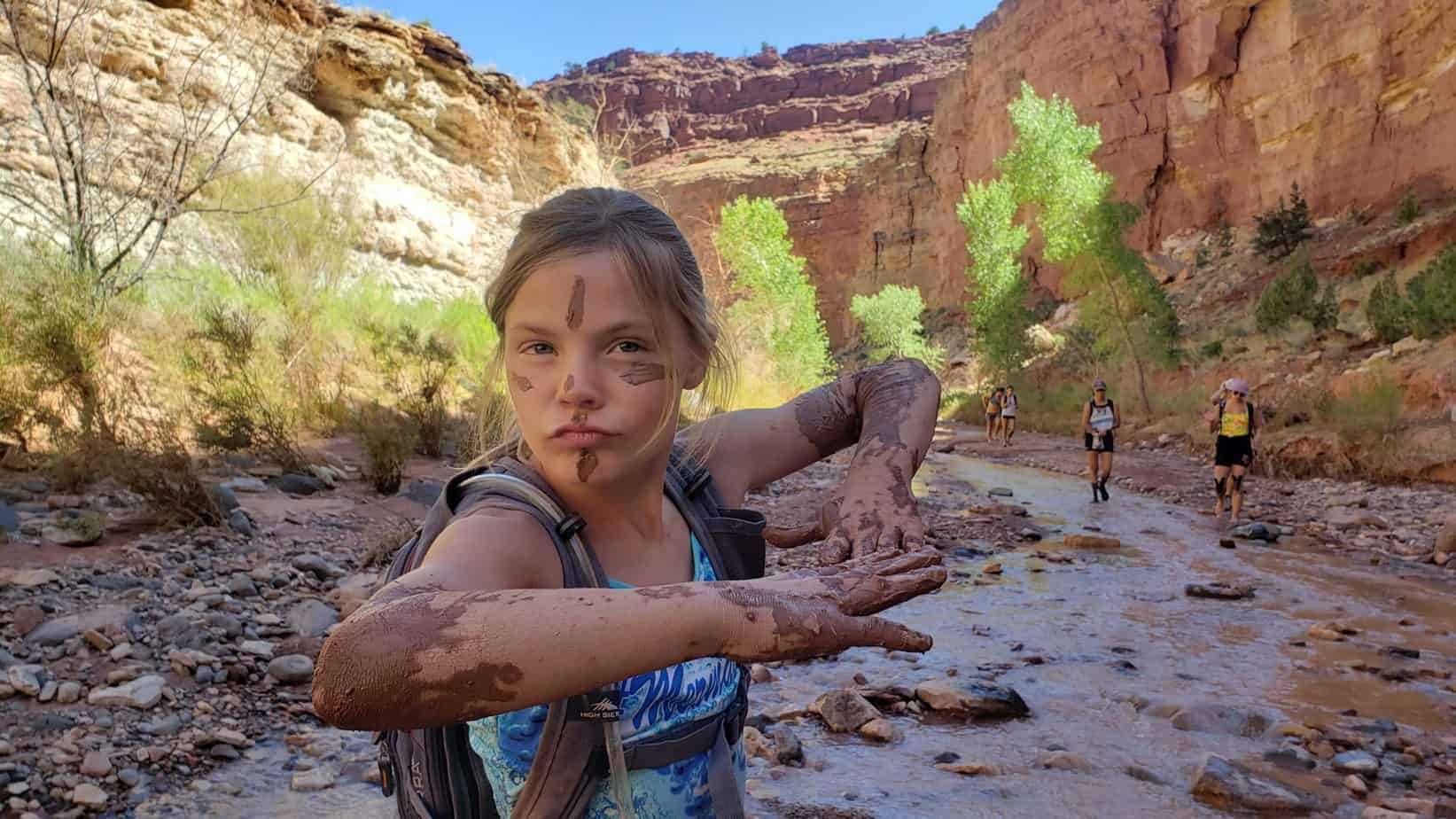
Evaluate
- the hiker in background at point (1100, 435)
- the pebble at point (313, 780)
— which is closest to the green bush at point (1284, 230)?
the hiker in background at point (1100, 435)

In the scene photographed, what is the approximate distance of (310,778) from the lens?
9.09 feet

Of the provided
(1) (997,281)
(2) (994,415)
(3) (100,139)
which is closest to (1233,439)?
(2) (994,415)

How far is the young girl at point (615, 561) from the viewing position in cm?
70

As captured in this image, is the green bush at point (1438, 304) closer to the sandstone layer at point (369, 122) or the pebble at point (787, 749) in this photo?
the sandstone layer at point (369, 122)

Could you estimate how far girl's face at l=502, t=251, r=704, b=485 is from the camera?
1.03m

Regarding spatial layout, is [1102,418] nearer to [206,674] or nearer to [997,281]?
[206,674]

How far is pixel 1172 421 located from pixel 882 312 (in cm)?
2575

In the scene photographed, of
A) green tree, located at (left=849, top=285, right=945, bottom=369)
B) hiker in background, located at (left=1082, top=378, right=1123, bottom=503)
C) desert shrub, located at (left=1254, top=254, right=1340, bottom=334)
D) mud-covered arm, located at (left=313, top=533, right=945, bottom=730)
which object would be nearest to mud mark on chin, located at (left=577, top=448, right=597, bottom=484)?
mud-covered arm, located at (left=313, top=533, right=945, bottom=730)

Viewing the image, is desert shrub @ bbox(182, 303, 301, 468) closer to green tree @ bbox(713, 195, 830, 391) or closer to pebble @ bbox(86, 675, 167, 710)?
pebble @ bbox(86, 675, 167, 710)

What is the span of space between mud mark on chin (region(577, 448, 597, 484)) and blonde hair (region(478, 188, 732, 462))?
0.35 feet

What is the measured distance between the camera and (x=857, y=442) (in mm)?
1528

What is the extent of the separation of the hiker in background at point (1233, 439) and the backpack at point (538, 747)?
9.18 metres

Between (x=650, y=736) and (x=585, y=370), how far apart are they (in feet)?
1.44

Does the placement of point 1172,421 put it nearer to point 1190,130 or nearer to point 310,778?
point 310,778
